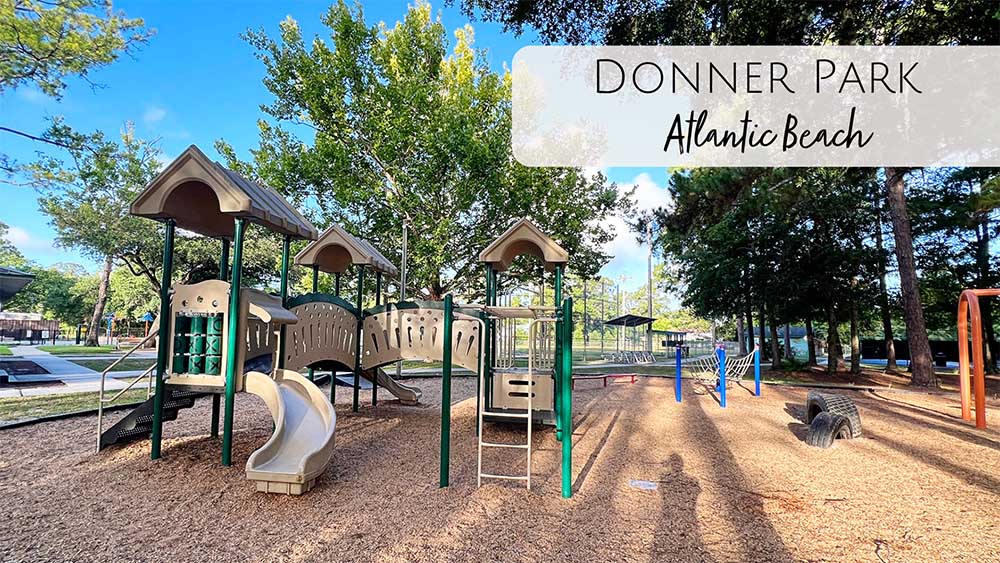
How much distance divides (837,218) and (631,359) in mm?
11049

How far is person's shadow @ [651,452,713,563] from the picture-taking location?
3.04 metres

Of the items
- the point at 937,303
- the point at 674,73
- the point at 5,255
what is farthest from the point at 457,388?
the point at 5,255

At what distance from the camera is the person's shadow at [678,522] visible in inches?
120

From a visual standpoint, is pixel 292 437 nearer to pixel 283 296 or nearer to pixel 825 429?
pixel 283 296

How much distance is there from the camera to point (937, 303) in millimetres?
17516

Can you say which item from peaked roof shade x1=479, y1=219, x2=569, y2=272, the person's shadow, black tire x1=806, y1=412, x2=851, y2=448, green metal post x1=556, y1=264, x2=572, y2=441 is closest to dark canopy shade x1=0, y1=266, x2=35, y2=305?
peaked roof shade x1=479, y1=219, x2=569, y2=272

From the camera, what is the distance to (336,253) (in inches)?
328

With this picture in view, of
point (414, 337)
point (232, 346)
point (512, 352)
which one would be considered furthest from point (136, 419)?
point (512, 352)

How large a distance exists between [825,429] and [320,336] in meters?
6.60

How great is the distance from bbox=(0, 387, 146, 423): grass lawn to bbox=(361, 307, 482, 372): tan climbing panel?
485 cm

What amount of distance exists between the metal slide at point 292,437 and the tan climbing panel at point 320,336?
0.64 metres

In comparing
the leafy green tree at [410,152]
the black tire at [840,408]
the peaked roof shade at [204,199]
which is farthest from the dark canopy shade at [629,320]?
the peaked roof shade at [204,199]

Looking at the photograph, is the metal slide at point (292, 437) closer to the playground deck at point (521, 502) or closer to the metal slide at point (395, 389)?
the playground deck at point (521, 502)

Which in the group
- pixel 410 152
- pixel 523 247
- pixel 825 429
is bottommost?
pixel 825 429
